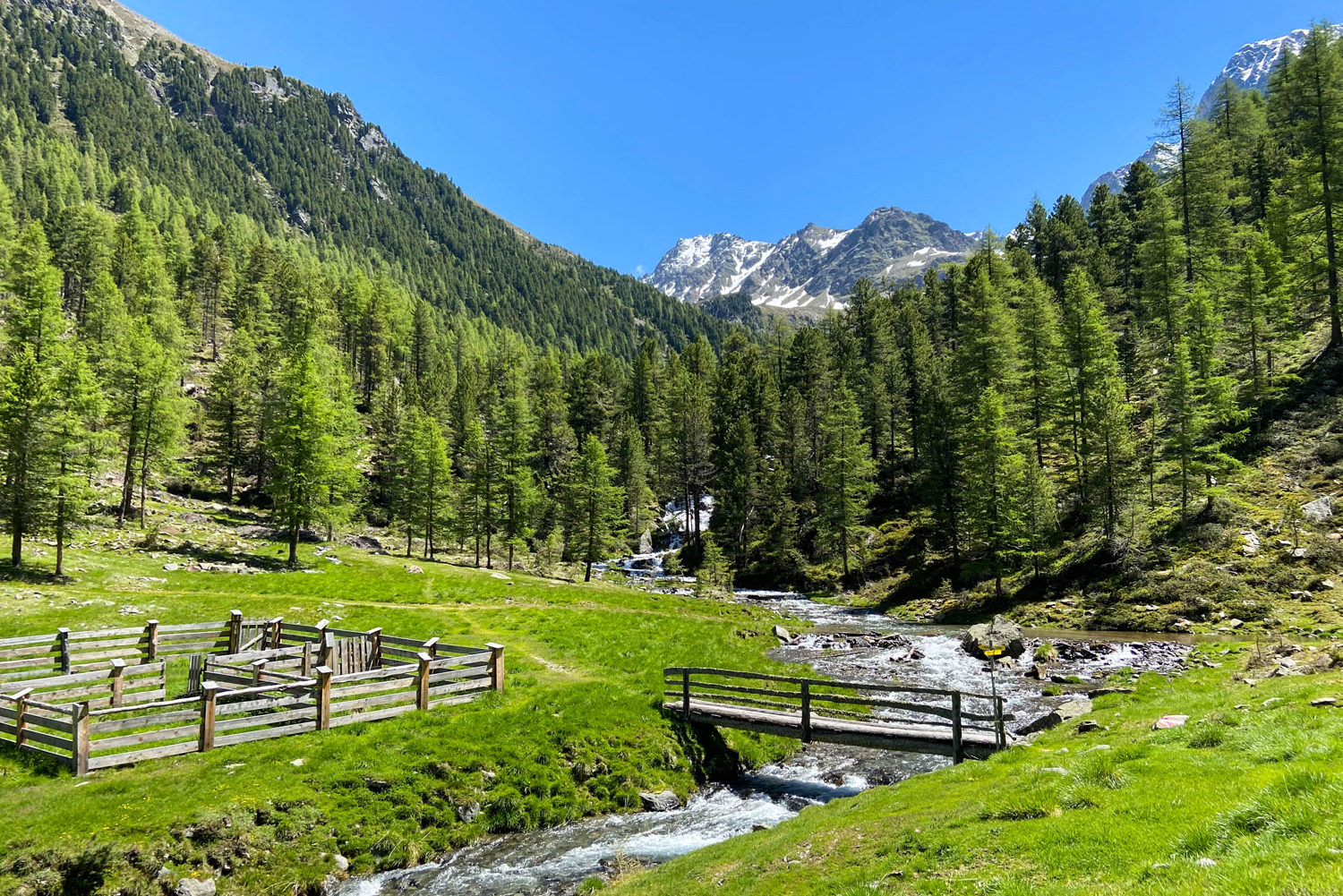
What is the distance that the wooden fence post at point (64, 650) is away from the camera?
1939 centimetres

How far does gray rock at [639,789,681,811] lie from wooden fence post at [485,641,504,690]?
6.40m

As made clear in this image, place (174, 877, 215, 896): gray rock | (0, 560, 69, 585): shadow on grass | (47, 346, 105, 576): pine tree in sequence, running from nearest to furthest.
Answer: (174, 877, 215, 896): gray rock, (0, 560, 69, 585): shadow on grass, (47, 346, 105, 576): pine tree

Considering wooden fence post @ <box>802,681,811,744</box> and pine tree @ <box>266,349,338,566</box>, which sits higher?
pine tree @ <box>266,349,338,566</box>

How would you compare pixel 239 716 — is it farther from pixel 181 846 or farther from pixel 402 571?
pixel 402 571

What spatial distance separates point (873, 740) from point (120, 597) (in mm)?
34260

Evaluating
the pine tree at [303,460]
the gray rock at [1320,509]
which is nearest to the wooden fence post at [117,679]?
the pine tree at [303,460]

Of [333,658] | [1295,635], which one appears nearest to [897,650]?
[1295,635]

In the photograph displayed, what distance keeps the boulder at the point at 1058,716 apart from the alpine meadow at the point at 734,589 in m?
0.10

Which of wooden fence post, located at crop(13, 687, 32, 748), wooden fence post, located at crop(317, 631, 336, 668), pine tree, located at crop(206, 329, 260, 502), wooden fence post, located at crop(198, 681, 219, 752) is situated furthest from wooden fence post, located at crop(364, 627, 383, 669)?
pine tree, located at crop(206, 329, 260, 502)

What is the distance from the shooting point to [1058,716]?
18656mm

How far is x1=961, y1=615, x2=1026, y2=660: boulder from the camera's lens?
3167cm

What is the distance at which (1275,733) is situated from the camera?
10844mm

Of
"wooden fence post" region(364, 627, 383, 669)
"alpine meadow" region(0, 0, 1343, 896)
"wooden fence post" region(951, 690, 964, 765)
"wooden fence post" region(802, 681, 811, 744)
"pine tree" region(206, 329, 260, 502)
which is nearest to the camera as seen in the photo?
"alpine meadow" region(0, 0, 1343, 896)

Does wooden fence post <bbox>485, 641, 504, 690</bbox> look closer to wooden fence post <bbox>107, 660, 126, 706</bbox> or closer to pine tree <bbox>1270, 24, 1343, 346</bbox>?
wooden fence post <bbox>107, 660, 126, 706</bbox>
